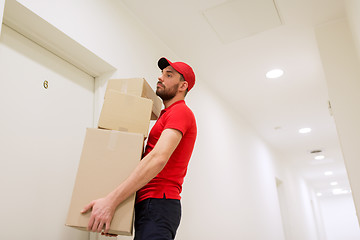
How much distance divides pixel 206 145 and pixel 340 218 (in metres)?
10.7

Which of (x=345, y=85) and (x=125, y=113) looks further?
(x=345, y=85)

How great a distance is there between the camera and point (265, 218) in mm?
3949

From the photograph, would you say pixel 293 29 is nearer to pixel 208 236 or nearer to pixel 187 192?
pixel 187 192

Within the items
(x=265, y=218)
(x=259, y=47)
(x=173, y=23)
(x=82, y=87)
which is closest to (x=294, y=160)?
(x=265, y=218)

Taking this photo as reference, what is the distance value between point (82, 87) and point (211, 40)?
1.17 metres

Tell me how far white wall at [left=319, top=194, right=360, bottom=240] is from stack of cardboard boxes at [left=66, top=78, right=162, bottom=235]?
38.2 feet

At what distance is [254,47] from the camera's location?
99.8 inches

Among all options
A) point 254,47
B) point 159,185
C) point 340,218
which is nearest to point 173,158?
point 159,185

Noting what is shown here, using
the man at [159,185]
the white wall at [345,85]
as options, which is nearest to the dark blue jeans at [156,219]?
the man at [159,185]

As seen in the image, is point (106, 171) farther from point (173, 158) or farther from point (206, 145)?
point (206, 145)

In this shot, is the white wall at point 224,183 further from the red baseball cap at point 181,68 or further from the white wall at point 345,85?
the white wall at point 345,85

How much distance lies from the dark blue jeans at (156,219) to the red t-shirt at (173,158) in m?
0.03

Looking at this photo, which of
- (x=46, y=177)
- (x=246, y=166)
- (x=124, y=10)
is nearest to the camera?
(x=46, y=177)

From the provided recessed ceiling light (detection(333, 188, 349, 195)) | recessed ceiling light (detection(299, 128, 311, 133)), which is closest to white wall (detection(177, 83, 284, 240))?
recessed ceiling light (detection(299, 128, 311, 133))
